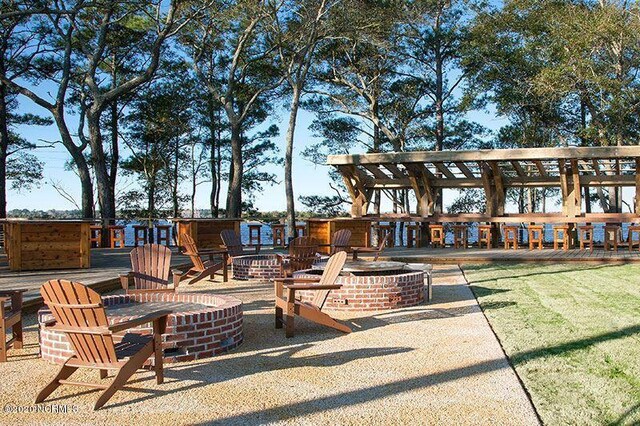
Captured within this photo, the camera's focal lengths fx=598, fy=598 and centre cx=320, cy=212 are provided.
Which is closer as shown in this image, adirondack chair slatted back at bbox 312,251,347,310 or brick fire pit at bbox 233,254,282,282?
adirondack chair slatted back at bbox 312,251,347,310

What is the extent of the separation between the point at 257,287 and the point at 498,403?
5892 millimetres

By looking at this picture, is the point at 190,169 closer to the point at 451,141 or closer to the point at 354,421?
the point at 451,141

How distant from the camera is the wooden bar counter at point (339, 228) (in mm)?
14719

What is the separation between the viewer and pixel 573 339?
16.2ft

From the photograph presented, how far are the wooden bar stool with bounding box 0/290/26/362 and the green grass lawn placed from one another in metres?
3.74

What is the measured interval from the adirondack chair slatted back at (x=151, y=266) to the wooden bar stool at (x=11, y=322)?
5.18ft

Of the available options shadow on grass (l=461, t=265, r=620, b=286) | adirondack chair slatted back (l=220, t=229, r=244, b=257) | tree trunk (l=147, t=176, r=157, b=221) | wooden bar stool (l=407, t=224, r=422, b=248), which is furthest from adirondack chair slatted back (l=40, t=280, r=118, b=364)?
tree trunk (l=147, t=176, r=157, b=221)

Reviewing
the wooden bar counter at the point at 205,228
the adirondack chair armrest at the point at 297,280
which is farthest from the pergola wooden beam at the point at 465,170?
the adirondack chair armrest at the point at 297,280

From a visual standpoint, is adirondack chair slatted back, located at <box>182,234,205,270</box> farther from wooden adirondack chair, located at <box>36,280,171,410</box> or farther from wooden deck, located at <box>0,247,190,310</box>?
wooden adirondack chair, located at <box>36,280,171,410</box>

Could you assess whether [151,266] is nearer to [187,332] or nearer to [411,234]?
[187,332]

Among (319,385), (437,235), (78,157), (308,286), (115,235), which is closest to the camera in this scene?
(319,385)

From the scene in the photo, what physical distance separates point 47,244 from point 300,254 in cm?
433

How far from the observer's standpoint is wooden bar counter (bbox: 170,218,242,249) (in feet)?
44.1

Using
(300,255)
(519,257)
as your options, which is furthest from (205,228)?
(519,257)
